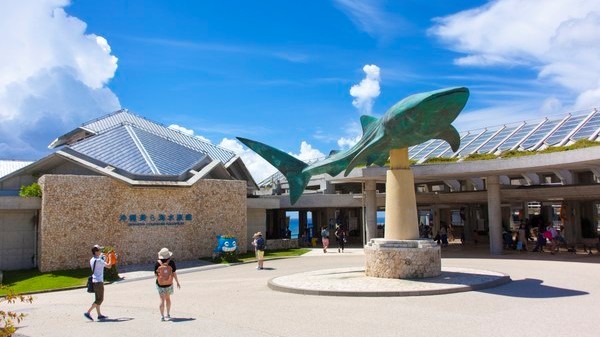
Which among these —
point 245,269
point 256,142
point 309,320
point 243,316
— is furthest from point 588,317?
point 245,269

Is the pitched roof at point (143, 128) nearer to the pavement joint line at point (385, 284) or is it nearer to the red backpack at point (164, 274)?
the pavement joint line at point (385, 284)

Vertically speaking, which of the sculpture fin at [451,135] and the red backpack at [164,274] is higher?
the sculpture fin at [451,135]

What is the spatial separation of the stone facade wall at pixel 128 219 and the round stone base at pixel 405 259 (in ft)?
40.0

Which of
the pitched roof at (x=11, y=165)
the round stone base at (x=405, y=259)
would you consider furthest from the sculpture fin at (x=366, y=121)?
the pitched roof at (x=11, y=165)

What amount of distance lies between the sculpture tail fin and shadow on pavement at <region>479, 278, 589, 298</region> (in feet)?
22.7

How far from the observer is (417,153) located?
34.7m

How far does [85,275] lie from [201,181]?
24.8 feet

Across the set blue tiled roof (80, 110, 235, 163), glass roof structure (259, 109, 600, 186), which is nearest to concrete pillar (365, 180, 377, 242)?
glass roof structure (259, 109, 600, 186)

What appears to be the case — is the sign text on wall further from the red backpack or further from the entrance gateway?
the red backpack

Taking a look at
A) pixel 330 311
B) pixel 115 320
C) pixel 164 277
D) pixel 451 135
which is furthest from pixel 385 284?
pixel 115 320

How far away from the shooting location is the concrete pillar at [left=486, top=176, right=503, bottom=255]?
24.3 metres

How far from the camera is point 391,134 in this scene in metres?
14.8

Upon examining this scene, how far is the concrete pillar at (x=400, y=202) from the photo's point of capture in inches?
611

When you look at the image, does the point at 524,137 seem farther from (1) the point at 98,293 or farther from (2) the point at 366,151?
(1) the point at 98,293
